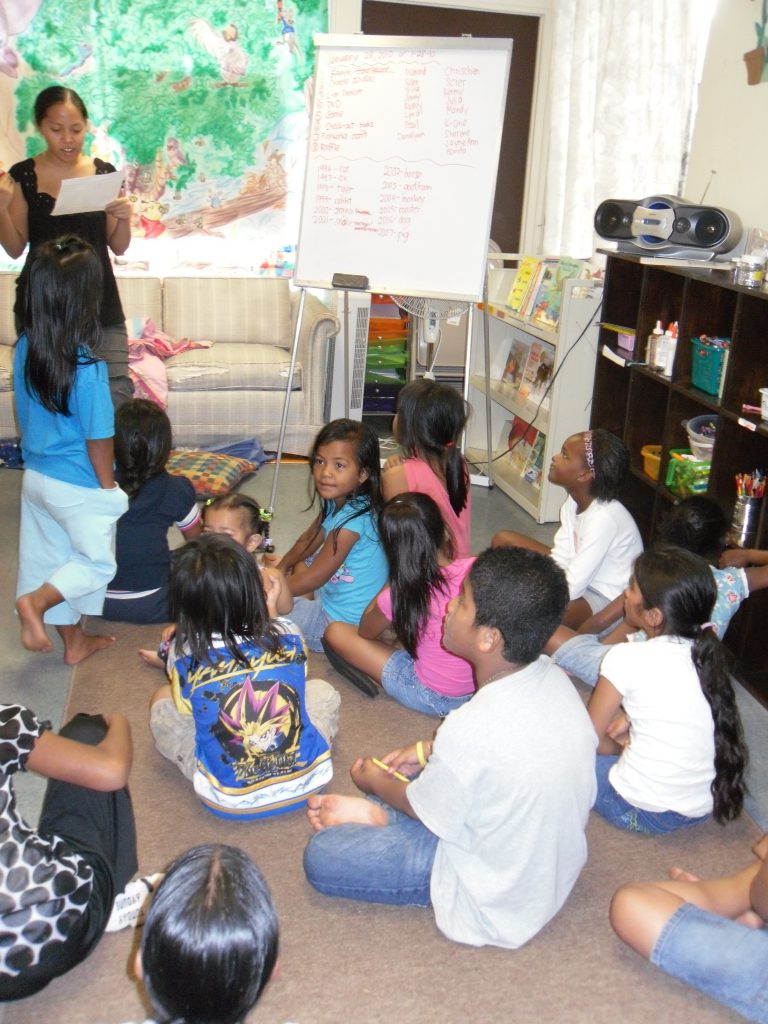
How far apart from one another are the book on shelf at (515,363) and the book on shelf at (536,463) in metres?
0.34

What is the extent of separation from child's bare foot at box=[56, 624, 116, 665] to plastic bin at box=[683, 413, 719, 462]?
198cm

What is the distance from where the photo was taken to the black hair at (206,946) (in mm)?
890

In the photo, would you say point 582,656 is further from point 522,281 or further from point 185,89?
point 185,89

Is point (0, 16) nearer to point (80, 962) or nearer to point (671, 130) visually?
point (671, 130)

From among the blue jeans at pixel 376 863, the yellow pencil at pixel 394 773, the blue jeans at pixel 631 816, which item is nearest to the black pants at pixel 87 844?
the blue jeans at pixel 376 863

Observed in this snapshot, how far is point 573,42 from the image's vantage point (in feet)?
14.8

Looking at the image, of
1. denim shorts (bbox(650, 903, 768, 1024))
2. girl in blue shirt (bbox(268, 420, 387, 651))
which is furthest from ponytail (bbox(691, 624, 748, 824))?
girl in blue shirt (bbox(268, 420, 387, 651))

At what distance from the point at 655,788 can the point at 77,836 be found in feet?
3.73

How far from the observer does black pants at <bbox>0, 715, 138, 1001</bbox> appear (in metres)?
1.45

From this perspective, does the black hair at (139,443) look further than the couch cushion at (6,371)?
No

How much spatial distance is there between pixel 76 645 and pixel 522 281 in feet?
8.21

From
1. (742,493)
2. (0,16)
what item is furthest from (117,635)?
(0,16)

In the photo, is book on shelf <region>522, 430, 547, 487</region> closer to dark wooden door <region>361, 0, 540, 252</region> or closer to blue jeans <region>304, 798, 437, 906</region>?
dark wooden door <region>361, 0, 540, 252</region>

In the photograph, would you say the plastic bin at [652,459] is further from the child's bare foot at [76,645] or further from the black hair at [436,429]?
the child's bare foot at [76,645]
